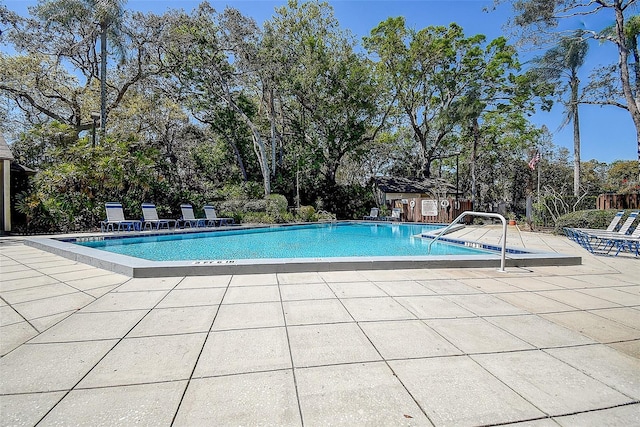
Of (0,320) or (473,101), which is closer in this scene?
(0,320)

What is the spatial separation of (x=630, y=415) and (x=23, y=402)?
3.09 m

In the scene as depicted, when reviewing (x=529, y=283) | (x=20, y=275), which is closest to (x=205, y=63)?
(x=20, y=275)

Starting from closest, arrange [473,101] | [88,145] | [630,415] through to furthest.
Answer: [630,415] → [88,145] → [473,101]

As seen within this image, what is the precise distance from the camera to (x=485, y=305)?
3.13m

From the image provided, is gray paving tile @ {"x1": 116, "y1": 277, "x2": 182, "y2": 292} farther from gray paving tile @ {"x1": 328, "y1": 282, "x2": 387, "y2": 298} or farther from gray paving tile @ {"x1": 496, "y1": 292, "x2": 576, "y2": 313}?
gray paving tile @ {"x1": 496, "y1": 292, "x2": 576, "y2": 313}

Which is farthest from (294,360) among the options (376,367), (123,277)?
(123,277)

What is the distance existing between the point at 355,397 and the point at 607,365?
1.73 metres

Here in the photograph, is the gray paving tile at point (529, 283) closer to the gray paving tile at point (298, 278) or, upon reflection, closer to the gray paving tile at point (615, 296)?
the gray paving tile at point (615, 296)

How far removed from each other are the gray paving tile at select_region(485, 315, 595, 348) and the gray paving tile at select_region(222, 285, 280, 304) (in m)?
2.16

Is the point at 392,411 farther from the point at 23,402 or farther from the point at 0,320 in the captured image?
the point at 0,320

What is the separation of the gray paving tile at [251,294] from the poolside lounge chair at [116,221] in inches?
341

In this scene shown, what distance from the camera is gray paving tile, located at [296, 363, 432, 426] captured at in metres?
1.45

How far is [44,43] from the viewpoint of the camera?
45.7ft

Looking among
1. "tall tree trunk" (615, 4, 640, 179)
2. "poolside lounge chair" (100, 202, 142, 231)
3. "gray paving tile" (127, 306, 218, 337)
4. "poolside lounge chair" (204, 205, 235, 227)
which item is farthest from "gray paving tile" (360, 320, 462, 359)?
"tall tree trunk" (615, 4, 640, 179)
